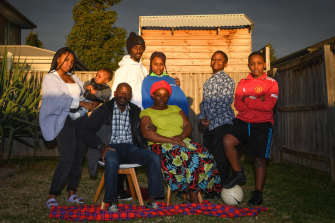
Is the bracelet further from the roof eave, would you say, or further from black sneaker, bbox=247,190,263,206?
the roof eave

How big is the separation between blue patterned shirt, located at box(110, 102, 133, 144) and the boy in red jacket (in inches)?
52.6

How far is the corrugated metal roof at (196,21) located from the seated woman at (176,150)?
1265 centimetres

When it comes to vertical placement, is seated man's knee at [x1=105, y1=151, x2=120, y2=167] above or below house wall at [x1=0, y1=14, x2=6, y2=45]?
below

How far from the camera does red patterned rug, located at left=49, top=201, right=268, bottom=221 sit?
3.46 meters

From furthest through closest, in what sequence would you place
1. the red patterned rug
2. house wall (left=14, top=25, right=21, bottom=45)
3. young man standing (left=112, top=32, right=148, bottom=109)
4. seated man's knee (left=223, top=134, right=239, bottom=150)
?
house wall (left=14, top=25, right=21, bottom=45), young man standing (left=112, top=32, right=148, bottom=109), seated man's knee (left=223, top=134, right=239, bottom=150), the red patterned rug

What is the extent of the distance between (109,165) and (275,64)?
671 inches

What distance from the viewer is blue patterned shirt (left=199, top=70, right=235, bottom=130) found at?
4410mm

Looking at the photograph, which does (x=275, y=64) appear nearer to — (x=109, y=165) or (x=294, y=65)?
(x=294, y=65)

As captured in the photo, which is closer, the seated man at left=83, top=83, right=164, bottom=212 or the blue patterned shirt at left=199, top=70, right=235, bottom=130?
the seated man at left=83, top=83, right=164, bottom=212

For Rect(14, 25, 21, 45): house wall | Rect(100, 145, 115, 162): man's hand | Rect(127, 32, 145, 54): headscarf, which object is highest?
Rect(14, 25, 21, 45): house wall

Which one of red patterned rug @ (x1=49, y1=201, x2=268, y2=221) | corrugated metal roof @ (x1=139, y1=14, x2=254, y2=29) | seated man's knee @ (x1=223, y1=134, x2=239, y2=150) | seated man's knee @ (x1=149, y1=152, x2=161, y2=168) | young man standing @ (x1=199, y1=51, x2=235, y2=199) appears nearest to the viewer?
red patterned rug @ (x1=49, y1=201, x2=268, y2=221)

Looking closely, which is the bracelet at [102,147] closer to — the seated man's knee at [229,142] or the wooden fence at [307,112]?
the seated man's knee at [229,142]

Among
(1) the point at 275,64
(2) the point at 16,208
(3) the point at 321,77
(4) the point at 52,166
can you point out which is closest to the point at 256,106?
(3) the point at 321,77

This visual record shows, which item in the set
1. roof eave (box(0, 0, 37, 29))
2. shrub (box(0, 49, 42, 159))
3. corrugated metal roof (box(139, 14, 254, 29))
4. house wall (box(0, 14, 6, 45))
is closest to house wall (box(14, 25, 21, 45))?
roof eave (box(0, 0, 37, 29))
